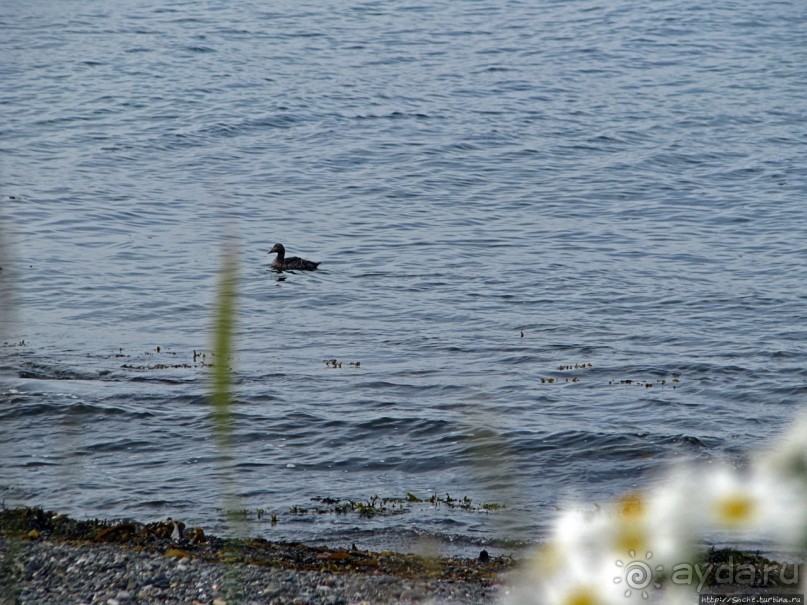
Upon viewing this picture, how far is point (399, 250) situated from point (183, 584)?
43.5 ft

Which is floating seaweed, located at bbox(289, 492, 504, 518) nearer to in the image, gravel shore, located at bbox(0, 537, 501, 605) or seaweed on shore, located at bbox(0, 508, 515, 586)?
seaweed on shore, located at bbox(0, 508, 515, 586)

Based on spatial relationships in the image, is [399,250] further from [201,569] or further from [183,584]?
[183,584]

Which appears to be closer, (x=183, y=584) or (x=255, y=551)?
(x=183, y=584)

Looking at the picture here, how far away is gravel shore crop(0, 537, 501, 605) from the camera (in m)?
5.84

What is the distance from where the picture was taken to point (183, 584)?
19.9ft

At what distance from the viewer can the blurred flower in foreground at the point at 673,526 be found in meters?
1.31

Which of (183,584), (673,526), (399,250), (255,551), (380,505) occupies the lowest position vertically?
(399,250)

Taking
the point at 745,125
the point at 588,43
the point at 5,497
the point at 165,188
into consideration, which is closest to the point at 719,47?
the point at 588,43

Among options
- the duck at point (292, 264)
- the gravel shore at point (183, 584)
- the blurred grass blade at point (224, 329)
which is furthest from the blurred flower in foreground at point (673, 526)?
the duck at point (292, 264)

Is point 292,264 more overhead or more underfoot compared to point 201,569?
more underfoot

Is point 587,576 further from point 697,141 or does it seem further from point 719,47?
point 719,47

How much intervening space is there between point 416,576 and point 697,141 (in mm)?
22371

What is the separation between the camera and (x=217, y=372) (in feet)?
4.31

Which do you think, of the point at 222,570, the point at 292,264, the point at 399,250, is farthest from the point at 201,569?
the point at 399,250
